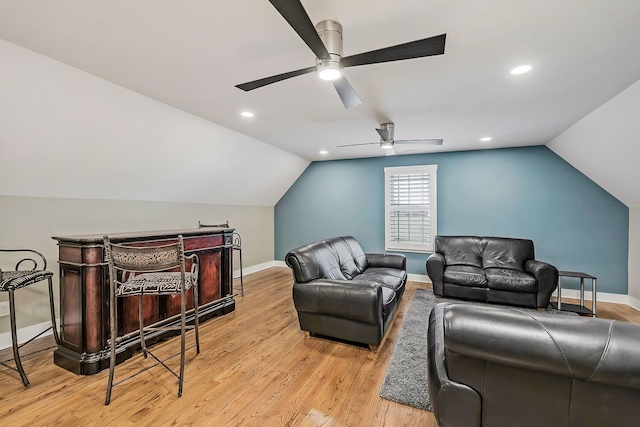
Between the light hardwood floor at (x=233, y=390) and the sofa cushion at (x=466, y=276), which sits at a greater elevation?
the sofa cushion at (x=466, y=276)

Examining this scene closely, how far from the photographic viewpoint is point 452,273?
13.9ft

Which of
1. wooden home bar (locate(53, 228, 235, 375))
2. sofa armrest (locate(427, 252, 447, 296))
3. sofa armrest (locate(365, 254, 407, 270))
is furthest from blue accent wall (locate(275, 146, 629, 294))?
wooden home bar (locate(53, 228, 235, 375))

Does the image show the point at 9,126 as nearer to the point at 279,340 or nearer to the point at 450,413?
the point at 279,340

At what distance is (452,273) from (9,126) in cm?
523

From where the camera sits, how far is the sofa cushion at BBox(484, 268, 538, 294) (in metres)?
3.81

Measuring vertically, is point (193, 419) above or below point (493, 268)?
below

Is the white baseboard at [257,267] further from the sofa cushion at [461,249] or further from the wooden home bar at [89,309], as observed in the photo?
the sofa cushion at [461,249]

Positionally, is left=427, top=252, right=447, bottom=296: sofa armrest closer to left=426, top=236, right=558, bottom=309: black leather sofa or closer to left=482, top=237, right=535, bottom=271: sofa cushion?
left=426, top=236, right=558, bottom=309: black leather sofa

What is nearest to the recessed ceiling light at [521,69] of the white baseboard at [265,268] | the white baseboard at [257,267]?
the white baseboard at [265,268]

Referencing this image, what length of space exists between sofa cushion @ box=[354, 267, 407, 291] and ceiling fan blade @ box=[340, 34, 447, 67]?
2.48 meters

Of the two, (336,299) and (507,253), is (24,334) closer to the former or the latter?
(336,299)

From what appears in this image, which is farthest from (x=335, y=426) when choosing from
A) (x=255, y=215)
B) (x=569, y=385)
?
(x=255, y=215)

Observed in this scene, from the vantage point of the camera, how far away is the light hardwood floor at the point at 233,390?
1.84m

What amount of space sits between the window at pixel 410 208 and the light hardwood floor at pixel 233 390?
2.72 metres
